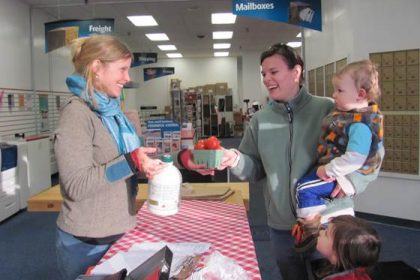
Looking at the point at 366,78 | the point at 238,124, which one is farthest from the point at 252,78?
the point at 366,78

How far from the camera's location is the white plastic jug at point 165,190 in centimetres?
143

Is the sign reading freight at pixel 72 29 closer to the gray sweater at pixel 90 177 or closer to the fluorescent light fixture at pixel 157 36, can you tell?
the gray sweater at pixel 90 177

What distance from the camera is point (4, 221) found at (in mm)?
5262

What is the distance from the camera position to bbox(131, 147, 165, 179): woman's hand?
1411 millimetres

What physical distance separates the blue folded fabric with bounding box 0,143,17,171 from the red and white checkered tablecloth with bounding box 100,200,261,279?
384 cm

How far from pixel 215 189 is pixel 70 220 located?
4.24 ft

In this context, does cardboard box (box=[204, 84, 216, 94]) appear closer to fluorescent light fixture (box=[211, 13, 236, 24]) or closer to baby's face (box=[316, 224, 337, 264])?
fluorescent light fixture (box=[211, 13, 236, 24])

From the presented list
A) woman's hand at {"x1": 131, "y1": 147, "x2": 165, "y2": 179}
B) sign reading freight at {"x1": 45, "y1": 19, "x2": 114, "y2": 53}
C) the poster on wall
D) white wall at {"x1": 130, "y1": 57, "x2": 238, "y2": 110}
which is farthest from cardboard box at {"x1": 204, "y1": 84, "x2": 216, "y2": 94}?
woman's hand at {"x1": 131, "y1": 147, "x2": 165, "y2": 179}

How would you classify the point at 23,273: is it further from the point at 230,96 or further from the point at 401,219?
the point at 230,96

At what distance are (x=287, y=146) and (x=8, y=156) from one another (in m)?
4.64

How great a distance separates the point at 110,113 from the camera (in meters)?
1.61

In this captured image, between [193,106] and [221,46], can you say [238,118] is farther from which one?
[221,46]

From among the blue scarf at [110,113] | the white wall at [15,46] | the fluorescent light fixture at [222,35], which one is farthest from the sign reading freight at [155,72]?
the blue scarf at [110,113]

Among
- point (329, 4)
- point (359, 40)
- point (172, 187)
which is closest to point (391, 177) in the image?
point (359, 40)
